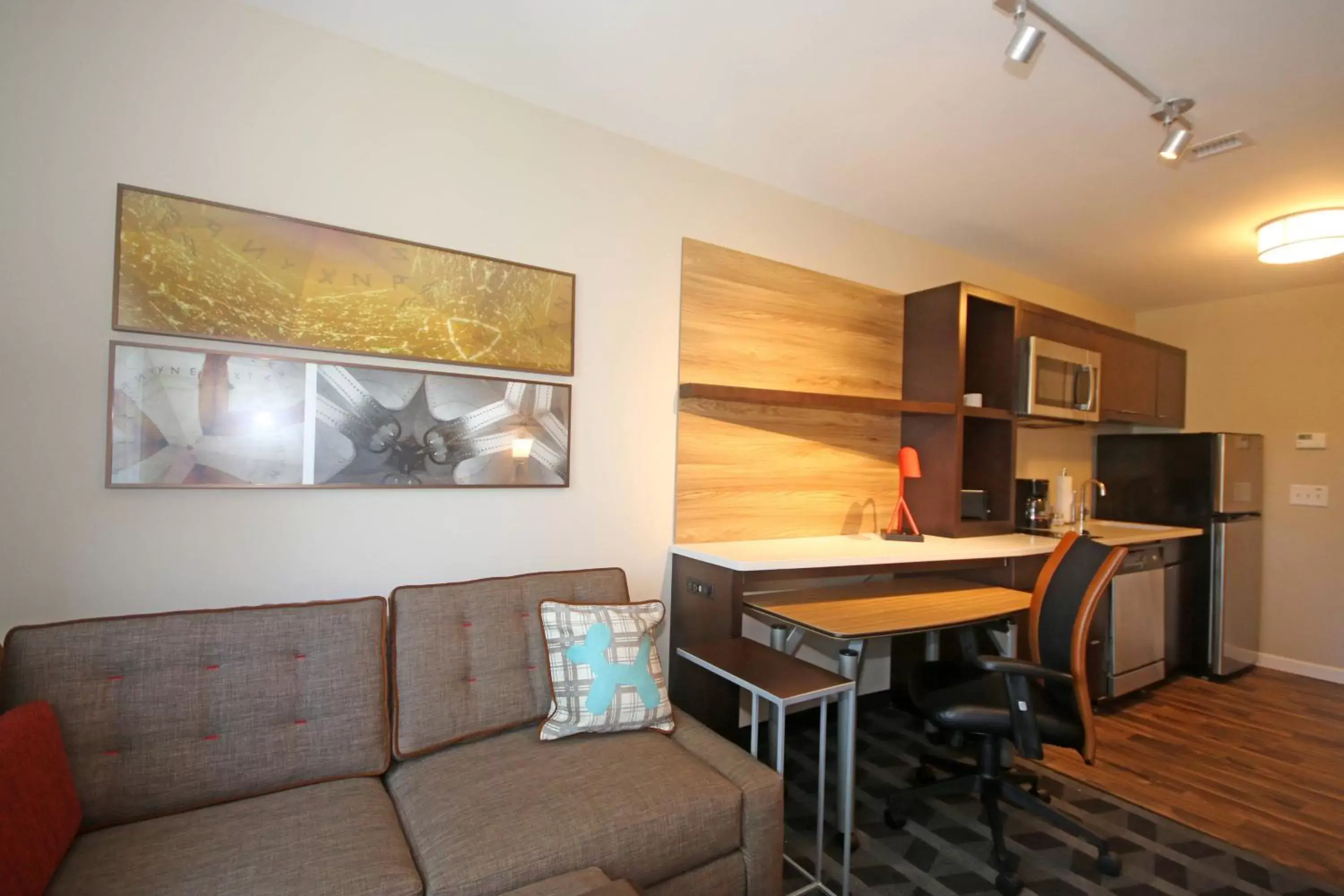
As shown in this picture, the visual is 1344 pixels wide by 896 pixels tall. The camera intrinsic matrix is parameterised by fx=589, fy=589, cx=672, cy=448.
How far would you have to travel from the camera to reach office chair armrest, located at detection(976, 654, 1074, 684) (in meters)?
1.74

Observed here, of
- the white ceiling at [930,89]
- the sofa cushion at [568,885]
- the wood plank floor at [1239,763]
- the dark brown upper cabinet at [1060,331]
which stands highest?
the white ceiling at [930,89]

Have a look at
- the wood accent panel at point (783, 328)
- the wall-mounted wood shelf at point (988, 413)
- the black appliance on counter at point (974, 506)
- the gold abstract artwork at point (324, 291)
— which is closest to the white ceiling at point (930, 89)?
the wood accent panel at point (783, 328)

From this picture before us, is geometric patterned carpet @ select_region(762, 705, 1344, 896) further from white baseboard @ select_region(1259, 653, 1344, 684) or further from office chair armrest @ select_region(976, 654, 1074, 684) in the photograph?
white baseboard @ select_region(1259, 653, 1344, 684)

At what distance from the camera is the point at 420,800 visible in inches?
55.8

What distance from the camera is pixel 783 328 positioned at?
9.14ft

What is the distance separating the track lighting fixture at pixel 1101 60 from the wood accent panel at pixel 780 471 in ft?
4.42

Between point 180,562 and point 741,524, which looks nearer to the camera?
point 180,562

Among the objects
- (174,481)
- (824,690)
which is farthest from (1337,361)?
(174,481)

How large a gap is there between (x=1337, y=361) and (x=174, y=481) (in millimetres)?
6070

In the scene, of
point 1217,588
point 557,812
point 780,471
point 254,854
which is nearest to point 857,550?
point 780,471

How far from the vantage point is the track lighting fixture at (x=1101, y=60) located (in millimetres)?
1536

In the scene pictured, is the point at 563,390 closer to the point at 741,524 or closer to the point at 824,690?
the point at 741,524

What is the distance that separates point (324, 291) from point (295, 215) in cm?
23

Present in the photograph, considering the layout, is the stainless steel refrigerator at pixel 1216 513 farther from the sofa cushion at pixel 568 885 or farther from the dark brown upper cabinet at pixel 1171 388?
the sofa cushion at pixel 568 885
